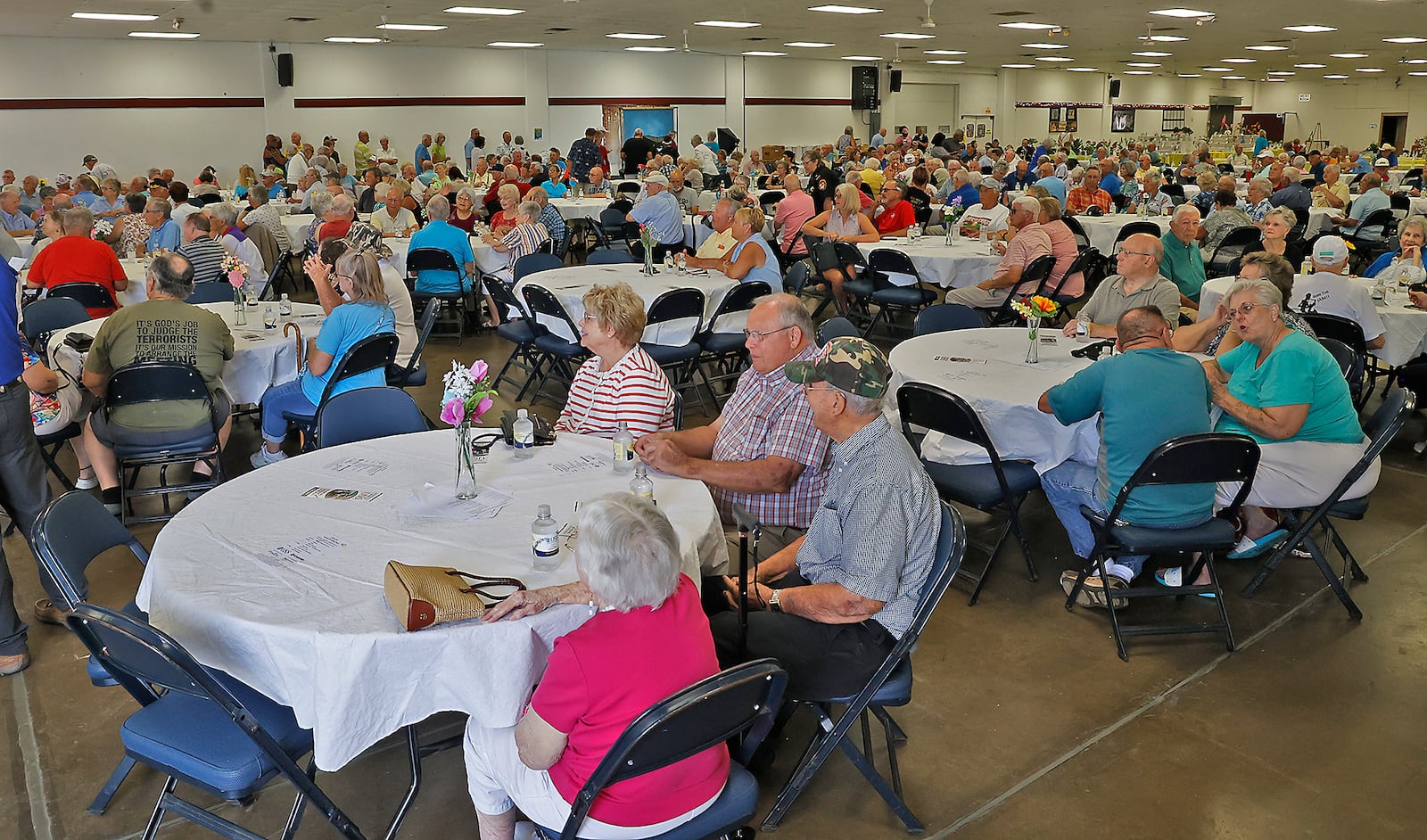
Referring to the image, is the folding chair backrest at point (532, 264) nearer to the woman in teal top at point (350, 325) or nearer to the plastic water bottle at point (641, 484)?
the woman in teal top at point (350, 325)

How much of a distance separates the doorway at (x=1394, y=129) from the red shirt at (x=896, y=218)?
1274 inches

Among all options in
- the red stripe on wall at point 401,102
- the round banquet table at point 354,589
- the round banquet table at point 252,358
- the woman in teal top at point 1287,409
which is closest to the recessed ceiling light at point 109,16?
the red stripe on wall at point 401,102

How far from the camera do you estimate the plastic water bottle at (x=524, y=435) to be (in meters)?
3.44

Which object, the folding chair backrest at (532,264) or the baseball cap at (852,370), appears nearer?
the baseball cap at (852,370)

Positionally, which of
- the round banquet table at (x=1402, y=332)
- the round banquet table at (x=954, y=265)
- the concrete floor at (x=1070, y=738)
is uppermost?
the round banquet table at (x=954, y=265)

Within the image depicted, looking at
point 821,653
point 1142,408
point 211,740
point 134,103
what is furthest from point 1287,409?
point 134,103

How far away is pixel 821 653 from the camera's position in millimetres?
2689

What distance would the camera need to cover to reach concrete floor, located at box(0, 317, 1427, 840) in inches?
113

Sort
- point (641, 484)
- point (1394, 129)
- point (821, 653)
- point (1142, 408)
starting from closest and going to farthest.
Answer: point (821, 653) < point (641, 484) < point (1142, 408) < point (1394, 129)

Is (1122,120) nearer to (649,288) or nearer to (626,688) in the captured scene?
(649,288)

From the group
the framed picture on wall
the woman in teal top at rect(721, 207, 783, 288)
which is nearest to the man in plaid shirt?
the woman in teal top at rect(721, 207, 783, 288)

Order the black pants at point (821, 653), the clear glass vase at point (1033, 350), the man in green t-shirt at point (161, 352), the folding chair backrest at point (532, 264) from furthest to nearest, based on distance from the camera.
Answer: the folding chair backrest at point (532, 264) < the clear glass vase at point (1033, 350) < the man in green t-shirt at point (161, 352) < the black pants at point (821, 653)

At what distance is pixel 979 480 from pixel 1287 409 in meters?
1.14

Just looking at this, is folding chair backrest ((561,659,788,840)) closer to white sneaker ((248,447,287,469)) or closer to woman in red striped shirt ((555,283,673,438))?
woman in red striped shirt ((555,283,673,438))
